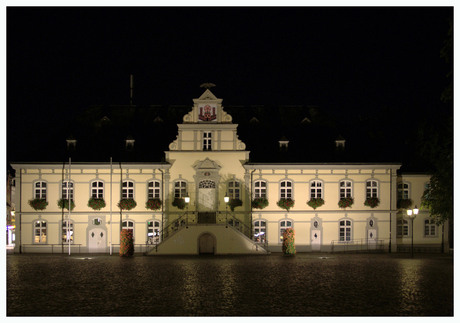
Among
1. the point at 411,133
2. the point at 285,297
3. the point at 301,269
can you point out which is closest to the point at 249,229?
the point at 301,269

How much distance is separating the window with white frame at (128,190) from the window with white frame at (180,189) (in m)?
2.91

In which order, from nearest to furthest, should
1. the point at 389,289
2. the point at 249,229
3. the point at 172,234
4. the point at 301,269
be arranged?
the point at 389,289 < the point at 301,269 < the point at 172,234 < the point at 249,229

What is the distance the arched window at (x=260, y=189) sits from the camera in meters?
39.6

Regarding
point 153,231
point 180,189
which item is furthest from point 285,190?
point 153,231

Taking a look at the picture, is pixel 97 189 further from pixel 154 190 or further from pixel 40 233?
pixel 40 233

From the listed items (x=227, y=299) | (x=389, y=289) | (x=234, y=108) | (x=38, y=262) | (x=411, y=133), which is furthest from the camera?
(x=411, y=133)

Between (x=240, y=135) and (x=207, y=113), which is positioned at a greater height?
(x=207, y=113)

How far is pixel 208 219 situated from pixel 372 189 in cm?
1129

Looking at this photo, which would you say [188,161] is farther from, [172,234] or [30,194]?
[30,194]

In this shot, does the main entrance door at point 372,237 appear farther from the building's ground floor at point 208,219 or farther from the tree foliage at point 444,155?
the tree foliage at point 444,155

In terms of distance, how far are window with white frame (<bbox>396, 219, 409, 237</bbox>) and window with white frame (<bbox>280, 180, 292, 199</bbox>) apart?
8.03m

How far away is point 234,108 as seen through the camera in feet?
144

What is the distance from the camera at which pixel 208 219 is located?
38.4 metres

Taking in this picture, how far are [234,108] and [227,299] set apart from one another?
91.0 feet
